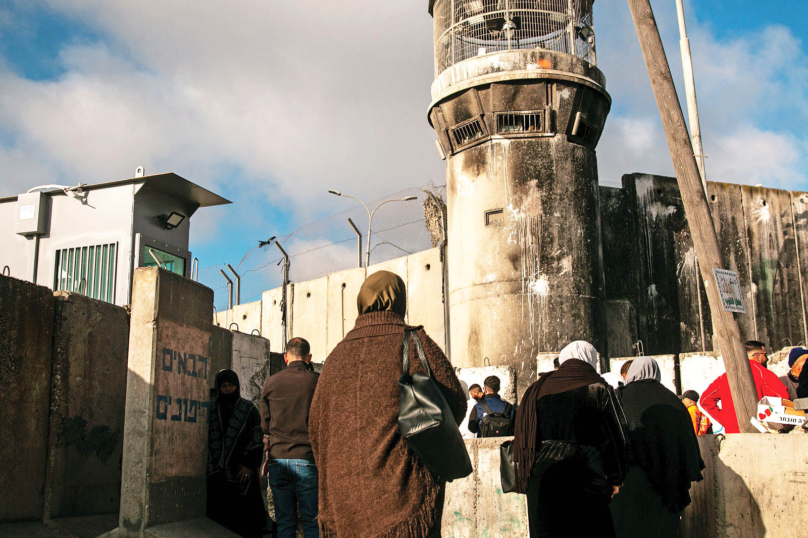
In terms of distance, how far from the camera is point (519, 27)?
14.1 meters

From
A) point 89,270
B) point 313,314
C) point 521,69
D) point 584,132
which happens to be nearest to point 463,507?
point 89,270

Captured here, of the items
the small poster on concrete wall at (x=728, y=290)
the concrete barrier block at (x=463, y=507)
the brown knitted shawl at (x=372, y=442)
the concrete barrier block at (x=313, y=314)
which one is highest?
the concrete barrier block at (x=313, y=314)

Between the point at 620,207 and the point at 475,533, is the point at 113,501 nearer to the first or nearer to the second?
the point at 475,533

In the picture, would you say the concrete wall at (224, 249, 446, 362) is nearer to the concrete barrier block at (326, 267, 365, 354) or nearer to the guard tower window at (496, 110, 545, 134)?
the concrete barrier block at (326, 267, 365, 354)

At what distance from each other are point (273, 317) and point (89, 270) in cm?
1302

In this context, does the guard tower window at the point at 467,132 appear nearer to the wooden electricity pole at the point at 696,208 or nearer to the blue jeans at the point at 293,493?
the wooden electricity pole at the point at 696,208

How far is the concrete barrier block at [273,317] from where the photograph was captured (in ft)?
69.3

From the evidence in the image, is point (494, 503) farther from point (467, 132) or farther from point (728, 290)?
point (467, 132)

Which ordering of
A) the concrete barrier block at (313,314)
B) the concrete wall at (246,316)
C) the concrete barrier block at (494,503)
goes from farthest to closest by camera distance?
1. the concrete wall at (246,316)
2. the concrete barrier block at (313,314)
3. the concrete barrier block at (494,503)

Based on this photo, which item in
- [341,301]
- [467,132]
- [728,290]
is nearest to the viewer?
[728,290]

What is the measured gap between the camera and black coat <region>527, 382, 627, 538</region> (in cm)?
398

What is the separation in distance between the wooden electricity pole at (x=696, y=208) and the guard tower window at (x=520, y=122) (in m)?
5.50

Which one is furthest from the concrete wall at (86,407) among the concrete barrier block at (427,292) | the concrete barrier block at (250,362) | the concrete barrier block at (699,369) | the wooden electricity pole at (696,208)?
the concrete barrier block at (427,292)

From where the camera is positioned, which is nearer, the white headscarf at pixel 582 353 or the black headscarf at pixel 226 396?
the white headscarf at pixel 582 353
